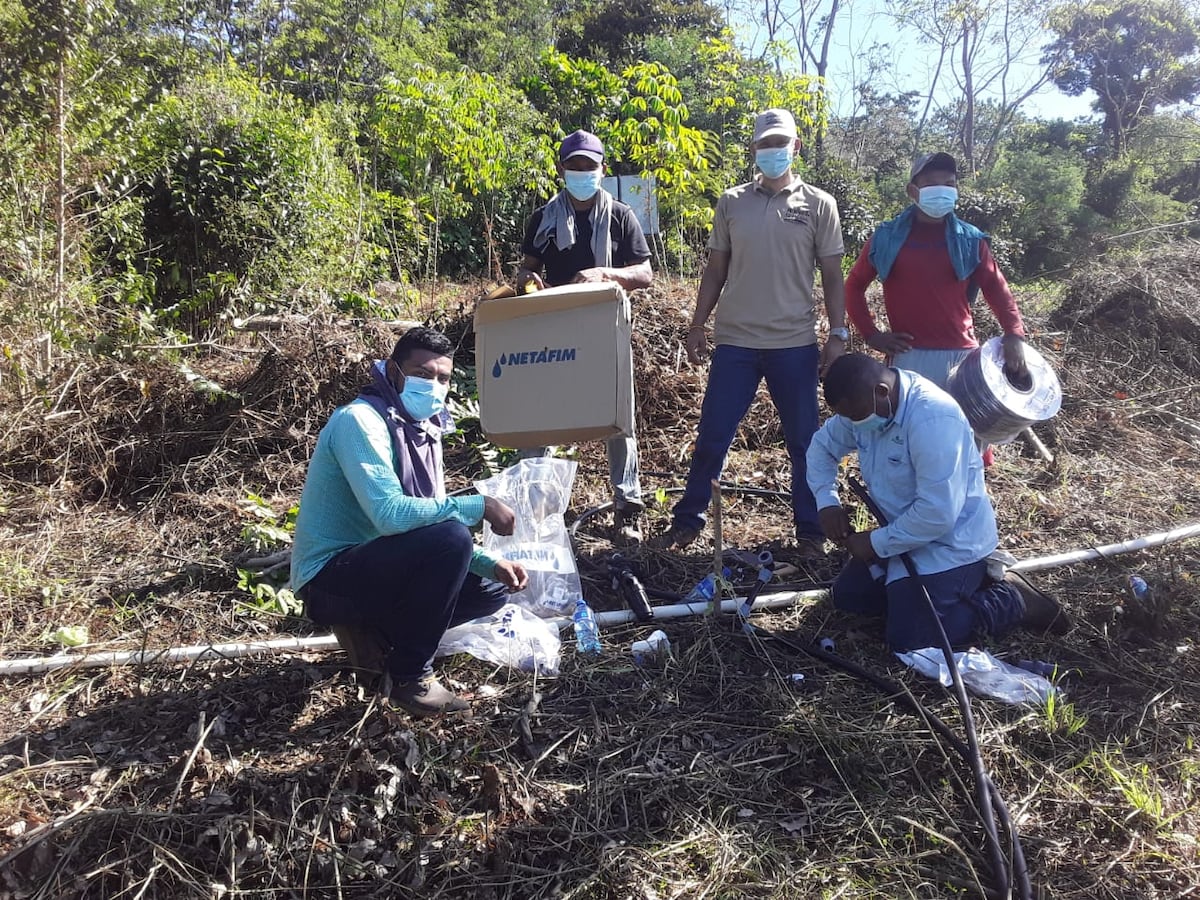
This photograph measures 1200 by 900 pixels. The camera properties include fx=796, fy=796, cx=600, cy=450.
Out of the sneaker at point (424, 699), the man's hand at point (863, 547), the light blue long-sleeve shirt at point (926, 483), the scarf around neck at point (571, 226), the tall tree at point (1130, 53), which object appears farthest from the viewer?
the tall tree at point (1130, 53)

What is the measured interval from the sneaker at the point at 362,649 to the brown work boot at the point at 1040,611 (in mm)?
2346

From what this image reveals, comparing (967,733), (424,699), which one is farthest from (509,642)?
(967,733)

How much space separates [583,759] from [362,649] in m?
0.85

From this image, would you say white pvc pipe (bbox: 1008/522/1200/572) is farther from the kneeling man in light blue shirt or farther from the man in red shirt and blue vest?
the man in red shirt and blue vest

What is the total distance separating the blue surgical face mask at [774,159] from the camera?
3.59 meters

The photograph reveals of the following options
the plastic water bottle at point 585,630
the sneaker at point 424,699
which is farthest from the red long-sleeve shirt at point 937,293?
the sneaker at point 424,699

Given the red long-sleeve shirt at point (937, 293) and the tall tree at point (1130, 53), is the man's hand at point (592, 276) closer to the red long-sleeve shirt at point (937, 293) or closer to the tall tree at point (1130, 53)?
the red long-sleeve shirt at point (937, 293)

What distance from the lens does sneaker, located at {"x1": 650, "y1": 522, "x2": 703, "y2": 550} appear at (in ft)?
12.7

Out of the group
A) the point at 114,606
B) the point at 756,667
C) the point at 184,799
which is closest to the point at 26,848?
the point at 184,799

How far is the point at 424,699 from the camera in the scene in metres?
2.56

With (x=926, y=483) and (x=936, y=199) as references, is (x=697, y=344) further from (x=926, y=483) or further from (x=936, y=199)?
(x=926, y=483)

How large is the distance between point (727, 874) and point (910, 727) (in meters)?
0.85

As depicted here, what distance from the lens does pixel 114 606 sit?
11.0 feet

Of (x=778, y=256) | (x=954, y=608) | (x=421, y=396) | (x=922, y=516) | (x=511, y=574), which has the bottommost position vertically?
(x=954, y=608)
